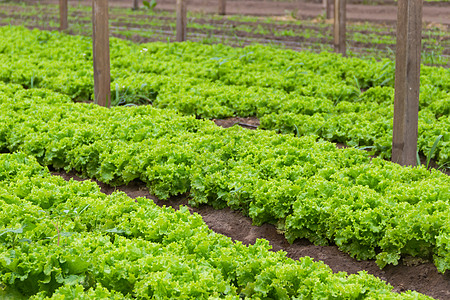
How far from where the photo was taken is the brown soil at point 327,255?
5.45m

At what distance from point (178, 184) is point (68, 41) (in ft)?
33.5

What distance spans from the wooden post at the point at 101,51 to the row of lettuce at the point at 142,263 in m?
4.63

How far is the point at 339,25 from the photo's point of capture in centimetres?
1419

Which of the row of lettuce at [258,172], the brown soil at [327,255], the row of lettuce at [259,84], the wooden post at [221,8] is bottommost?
the brown soil at [327,255]

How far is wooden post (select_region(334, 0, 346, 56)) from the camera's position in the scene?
1398 centimetres

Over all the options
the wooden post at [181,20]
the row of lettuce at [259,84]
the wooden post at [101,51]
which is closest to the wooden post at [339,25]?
the row of lettuce at [259,84]

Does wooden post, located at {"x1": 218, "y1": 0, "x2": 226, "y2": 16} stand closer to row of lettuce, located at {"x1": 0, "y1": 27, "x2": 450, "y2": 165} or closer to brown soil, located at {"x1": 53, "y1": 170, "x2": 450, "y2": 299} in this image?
row of lettuce, located at {"x1": 0, "y1": 27, "x2": 450, "y2": 165}

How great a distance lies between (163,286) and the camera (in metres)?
4.60

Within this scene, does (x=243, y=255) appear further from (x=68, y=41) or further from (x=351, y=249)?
(x=68, y=41)

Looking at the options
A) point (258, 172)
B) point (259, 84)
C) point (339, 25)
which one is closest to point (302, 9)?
point (339, 25)

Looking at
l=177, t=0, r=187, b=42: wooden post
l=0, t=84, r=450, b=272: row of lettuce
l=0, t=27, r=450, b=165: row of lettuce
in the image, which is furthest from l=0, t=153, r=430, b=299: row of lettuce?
l=177, t=0, r=187, b=42: wooden post

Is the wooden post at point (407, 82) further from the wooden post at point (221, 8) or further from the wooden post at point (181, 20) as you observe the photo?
the wooden post at point (221, 8)

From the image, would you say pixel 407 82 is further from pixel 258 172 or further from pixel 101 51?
pixel 101 51

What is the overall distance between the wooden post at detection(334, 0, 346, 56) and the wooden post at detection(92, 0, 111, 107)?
6.13 meters
